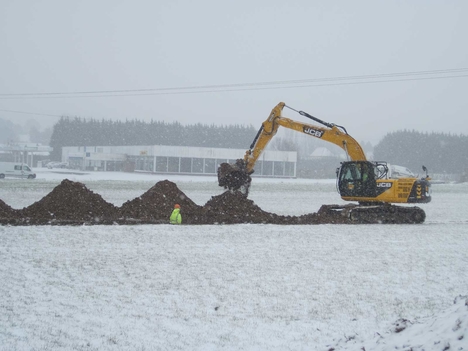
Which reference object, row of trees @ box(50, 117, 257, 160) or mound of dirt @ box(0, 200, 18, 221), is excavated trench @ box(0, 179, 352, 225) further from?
row of trees @ box(50, 117, 257, 160)

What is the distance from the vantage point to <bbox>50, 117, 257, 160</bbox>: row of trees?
12100 centimetres

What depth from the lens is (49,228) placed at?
15.9 m

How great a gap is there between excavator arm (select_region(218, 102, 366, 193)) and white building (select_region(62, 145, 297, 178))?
53.6 m

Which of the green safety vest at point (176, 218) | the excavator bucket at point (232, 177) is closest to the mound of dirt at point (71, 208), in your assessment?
the green safety vest at point (176, 218)

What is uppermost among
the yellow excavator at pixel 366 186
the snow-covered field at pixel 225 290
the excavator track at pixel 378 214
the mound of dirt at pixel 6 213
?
the yellow excavator at pixel 366 186

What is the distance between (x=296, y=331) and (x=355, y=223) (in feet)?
43.0

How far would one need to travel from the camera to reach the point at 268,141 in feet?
73.5

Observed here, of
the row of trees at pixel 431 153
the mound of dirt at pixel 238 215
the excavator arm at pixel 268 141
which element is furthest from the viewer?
the row of trees at pixel 431 153

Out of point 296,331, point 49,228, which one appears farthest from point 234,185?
point 296,331

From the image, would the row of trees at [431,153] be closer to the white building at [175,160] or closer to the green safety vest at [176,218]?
the white building at [175,160]

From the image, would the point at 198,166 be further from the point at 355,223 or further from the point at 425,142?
the point at 355,223

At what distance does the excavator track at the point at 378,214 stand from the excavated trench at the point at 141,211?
0.12 metres

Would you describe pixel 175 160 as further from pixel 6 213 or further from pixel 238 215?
pixel 6 213

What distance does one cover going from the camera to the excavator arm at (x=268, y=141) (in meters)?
21.8
